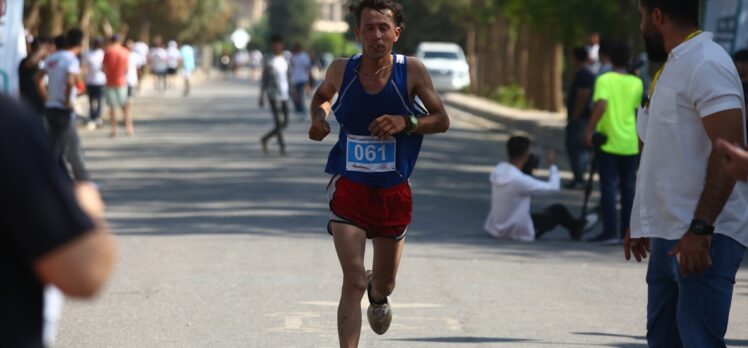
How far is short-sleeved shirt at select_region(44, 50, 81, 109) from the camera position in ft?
57.6

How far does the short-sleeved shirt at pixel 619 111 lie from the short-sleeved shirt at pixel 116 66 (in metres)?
Answer: 16.0

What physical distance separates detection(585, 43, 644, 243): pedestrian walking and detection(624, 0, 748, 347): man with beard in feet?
24.6

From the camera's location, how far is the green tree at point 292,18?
154m

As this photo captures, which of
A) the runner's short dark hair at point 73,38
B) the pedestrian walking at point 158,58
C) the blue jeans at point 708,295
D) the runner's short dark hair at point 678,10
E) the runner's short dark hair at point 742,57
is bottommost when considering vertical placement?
the pedestrian walking at point 158,58

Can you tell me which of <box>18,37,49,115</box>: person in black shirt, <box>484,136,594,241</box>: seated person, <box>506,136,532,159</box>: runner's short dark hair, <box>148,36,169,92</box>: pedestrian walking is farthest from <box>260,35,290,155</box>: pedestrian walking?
<box>148,36,169,92</box>: pedestrian walking

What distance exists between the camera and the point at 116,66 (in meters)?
27.9

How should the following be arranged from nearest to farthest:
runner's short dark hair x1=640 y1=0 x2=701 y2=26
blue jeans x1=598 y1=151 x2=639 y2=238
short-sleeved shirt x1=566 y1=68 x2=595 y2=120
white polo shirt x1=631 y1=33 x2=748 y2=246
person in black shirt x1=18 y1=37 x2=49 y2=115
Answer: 1. white polo shirt x1=631 y1=33 x2=748 y2=246
2. runner's short dark hair x1=640 y1=0 x2=701 y2=26
3. blue jeans x1=598 y1=151 x2=639 y2=238
4. person in black shirt x1=18 y1=37 x2=49 y2=115
5. short-sleeved shirt x1=566 y1=68 x2=595 y2=120

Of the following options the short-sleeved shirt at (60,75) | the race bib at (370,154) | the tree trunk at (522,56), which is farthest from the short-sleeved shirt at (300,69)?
the race bib at (370,154)

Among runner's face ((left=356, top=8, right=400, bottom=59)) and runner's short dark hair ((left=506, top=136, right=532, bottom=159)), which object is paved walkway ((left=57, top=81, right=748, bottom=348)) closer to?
runner's short dark hair ((left=506, top=136, right=532, bottom=159))

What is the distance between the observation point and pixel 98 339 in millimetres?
8164

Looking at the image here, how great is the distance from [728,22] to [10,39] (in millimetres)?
7642

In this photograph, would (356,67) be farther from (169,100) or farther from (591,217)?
(169,100)

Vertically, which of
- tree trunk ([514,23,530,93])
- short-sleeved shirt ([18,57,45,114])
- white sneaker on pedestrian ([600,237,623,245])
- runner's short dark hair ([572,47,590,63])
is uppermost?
runner's short dark hair ([572,47,590,63])

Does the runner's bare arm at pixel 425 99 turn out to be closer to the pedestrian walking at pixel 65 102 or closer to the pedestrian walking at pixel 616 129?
the pedestrian walking at pixel 616 129
